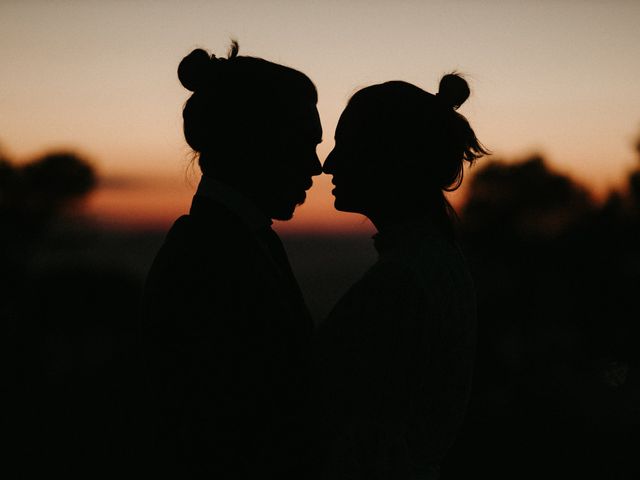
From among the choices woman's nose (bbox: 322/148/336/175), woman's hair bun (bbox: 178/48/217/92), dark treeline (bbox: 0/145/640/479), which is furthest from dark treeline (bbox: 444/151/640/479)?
woman's hair bun (bbox: 178/48/217/92)

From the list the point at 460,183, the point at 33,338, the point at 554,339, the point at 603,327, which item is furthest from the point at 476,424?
the point at 33,338

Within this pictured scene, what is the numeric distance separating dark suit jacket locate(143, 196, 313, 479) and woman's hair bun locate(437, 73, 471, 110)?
1186 millimetres

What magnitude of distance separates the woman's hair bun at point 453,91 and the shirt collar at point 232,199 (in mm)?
1015

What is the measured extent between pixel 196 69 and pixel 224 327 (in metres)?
1.08

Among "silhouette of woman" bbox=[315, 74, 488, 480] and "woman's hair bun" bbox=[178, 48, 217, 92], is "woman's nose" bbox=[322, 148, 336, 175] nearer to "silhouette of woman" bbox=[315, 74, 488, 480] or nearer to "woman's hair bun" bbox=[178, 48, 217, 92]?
"silhouette of woman" bbox=[315, 74, 488, 480]

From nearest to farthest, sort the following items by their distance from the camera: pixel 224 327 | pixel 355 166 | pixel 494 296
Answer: pixel 224 327 < pixel 355 166 < pixel 494 296

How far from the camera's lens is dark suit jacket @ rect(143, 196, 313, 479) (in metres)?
2.50

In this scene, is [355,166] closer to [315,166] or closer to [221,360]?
[315,166]

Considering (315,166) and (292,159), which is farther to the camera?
(315,166)

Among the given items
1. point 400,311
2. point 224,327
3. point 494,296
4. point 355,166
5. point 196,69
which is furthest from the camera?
point 494,296

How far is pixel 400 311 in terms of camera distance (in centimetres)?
266

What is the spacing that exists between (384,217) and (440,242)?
0.27m

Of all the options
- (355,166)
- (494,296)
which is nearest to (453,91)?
(355,166)

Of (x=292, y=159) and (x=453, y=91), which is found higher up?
(x=453, y=91)
